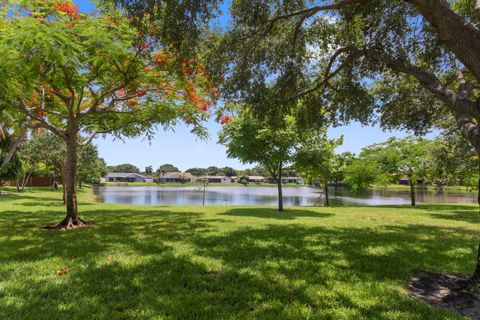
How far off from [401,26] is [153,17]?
7.52m

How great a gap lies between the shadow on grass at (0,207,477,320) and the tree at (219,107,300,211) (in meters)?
9.14

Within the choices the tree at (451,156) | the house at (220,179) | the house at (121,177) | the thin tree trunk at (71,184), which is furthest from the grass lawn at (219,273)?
the house at (220,179)

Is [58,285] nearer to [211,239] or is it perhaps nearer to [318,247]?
[211,239]

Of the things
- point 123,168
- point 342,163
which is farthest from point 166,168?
point 342,163

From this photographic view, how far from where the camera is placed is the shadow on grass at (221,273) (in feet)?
12.7

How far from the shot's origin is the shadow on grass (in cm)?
387

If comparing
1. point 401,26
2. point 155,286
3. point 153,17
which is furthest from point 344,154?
point 155,286

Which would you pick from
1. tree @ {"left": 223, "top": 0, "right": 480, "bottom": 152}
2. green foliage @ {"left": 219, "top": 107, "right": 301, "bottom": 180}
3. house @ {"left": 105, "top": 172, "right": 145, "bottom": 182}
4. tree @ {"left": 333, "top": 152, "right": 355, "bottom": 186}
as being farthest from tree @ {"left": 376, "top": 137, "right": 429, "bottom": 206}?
house @ {"left": 105, "top": 172, "right": 145, "bottom": 182}

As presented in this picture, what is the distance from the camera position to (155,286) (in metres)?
4.61

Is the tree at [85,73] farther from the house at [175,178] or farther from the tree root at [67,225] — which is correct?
the house at [175,178]

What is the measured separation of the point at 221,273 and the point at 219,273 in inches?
1.5

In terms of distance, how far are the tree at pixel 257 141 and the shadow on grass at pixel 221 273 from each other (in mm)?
9143

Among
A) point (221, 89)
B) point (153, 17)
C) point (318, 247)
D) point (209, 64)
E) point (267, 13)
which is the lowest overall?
point (318, 247)

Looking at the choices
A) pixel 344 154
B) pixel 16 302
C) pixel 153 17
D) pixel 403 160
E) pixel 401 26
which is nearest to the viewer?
pixel 16 302
